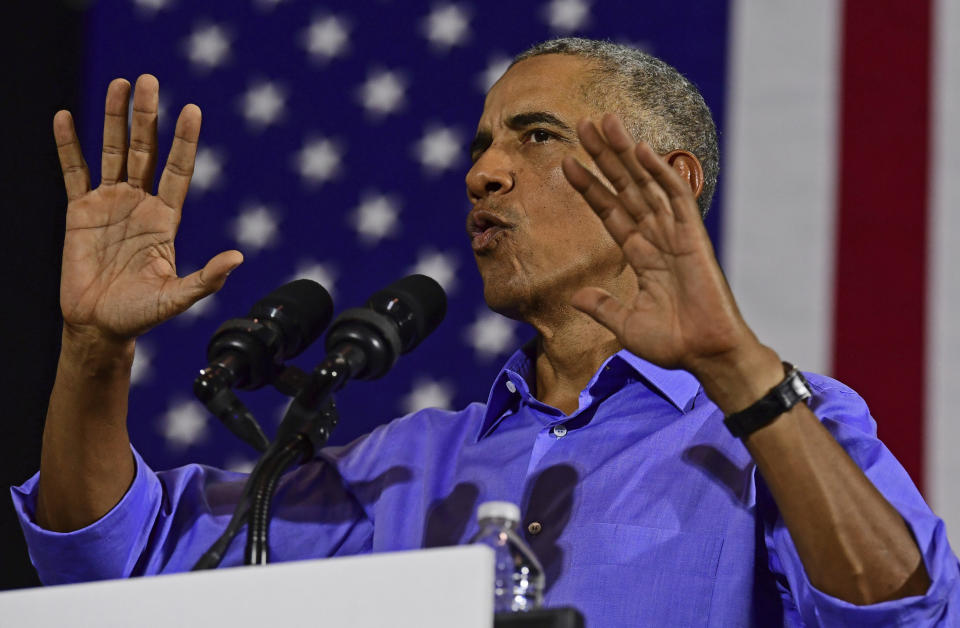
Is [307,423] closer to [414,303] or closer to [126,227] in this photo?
[414,303]

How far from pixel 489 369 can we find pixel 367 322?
1170 mm

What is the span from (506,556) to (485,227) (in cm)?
89

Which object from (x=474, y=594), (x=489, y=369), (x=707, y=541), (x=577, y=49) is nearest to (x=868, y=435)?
(x=707, y=541)

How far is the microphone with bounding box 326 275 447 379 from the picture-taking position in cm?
123

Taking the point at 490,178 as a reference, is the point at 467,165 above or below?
above

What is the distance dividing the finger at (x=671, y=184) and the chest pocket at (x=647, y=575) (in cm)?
46

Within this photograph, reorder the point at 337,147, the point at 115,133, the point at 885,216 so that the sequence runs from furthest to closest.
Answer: the point at 337,147, the point at 885,216, the point at 115,133

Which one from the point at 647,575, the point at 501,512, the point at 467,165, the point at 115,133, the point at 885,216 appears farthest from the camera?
the point at 467,165

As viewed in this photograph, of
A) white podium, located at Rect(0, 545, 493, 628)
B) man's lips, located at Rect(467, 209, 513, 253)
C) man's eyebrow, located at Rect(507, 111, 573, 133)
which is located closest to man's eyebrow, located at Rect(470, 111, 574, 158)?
man's eyebrow, located at Rect(507, 111, 573, 133)

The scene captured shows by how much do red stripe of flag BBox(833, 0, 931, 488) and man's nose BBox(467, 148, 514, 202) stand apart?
2.43 feet

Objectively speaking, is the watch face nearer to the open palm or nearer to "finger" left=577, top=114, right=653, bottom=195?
the open palm

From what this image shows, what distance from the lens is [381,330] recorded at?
1243mm

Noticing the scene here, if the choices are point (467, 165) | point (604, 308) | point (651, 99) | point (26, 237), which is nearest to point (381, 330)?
point (604, 308)

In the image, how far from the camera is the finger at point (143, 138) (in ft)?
5.15
